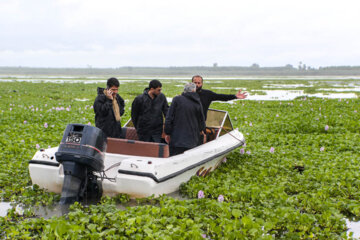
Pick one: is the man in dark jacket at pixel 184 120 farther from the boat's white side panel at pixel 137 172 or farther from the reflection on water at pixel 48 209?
the reflection on water at pixel 48 209

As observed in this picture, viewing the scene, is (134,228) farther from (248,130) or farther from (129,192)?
(248,130)

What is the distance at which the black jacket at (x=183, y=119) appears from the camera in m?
6.27

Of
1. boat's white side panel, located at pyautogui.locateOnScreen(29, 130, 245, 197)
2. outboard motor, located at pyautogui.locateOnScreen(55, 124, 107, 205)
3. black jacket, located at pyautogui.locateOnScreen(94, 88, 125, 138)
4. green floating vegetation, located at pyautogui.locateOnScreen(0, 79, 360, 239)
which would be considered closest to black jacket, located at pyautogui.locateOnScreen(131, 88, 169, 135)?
black jacket, located at pyautogui.locateOnScreen(94, 88, 125, 138)

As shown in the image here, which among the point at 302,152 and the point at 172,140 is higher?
the point at 172,140

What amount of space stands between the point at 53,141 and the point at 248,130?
5717mm

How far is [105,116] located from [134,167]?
4.87 feet

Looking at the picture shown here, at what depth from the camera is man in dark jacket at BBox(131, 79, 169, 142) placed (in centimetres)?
644

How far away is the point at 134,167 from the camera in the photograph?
17.1 ft

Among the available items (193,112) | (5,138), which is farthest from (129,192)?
(5,138)

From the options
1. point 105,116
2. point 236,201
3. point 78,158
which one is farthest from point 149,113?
point 236,201

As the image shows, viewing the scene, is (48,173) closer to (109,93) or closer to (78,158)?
(78,158)

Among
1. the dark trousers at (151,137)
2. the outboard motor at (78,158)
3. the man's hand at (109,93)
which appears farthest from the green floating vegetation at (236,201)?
the man's hand at (109,93)

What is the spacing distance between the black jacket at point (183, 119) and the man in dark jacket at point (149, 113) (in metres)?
0.26

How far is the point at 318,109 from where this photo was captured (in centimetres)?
1564
